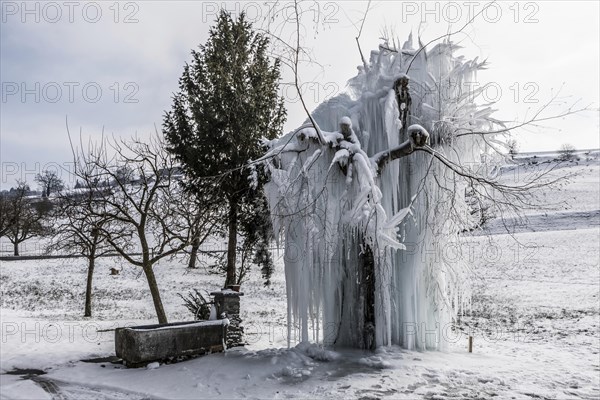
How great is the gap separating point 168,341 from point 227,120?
7.19 meters

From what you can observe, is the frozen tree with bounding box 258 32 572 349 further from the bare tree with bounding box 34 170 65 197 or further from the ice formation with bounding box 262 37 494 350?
the bare tree with bounding box 34 170 65 197

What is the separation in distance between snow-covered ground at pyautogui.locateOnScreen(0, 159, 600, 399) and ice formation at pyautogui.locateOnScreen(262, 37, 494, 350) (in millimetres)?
598

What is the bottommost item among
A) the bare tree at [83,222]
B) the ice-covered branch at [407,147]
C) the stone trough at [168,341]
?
the stone trough at [168,341]

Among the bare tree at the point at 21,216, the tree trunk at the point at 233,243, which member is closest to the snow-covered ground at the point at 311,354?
the tree trunk at the point at 233,243

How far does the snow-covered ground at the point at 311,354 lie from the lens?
738cm

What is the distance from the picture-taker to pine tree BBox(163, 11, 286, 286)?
1400cm

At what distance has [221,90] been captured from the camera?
14.3 m

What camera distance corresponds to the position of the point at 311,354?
29.3 feet

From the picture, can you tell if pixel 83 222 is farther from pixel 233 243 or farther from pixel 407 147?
pixel 407 147

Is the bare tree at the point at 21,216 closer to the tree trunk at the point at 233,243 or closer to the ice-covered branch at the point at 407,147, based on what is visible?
the tree trunk at the point at 233,243

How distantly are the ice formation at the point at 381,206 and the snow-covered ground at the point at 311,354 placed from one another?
0.60 metres

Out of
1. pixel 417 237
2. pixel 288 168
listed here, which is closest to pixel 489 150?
pixel 417 237

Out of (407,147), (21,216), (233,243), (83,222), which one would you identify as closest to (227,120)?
(233,243)

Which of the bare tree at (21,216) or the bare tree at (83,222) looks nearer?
the bare tree at (83,222)
